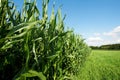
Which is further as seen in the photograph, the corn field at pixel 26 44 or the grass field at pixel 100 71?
the grass field at pixel 100 71

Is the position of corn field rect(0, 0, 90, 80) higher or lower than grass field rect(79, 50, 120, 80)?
higher

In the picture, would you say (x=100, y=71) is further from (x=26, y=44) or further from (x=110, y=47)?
(x=110, y=47)

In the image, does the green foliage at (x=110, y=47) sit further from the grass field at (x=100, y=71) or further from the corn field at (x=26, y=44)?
the corn field at (x=26, y=44)

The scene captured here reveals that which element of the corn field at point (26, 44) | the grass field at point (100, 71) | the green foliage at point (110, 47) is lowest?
the grass field at point (100, 71)

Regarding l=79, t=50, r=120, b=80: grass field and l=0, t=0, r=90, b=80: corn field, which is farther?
l=79, t=50, r=120, b=80: grass field

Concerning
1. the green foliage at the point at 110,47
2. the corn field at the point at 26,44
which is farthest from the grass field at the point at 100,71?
the green foliage at the point at 110,47

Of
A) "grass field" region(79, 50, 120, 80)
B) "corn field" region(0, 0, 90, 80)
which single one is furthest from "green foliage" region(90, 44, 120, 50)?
"corn field" region(0, 0, 90, 80)

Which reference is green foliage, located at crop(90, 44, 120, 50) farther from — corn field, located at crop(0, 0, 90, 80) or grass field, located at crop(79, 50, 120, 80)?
corn field, located at crop(0, 0, 90, 80)

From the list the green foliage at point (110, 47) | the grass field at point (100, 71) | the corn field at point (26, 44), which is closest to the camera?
the corn field at point (26, 44)

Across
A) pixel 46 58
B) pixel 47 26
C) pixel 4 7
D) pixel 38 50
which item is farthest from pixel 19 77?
pixel 47 26

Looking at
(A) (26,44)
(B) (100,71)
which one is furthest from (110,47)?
(A) (26,44)

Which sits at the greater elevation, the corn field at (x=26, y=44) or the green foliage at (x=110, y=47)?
the green foliage at (x=110, y=47)

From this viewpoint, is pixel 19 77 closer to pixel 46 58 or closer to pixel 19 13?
pixel 46 58

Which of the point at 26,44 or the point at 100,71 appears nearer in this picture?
the point at 26,44
